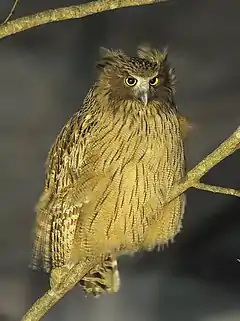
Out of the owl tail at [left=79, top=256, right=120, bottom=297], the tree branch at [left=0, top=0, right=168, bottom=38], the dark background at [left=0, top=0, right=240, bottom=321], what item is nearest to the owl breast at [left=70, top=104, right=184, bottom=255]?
the owl tail at [left=79, top=256, right=120, bottom=297]

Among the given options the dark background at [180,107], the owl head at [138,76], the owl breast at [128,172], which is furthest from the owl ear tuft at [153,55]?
the dark background at [180,107]

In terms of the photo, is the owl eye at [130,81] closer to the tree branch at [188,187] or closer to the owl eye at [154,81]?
the owl eye at [154,81]

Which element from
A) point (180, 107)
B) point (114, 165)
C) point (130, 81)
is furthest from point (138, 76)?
point (180, 107)

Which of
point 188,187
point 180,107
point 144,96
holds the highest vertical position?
point 180,107

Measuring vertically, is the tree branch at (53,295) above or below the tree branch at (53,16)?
below

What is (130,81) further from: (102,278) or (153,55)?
(102,278)

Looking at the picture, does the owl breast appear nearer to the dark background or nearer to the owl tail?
the owl tail
